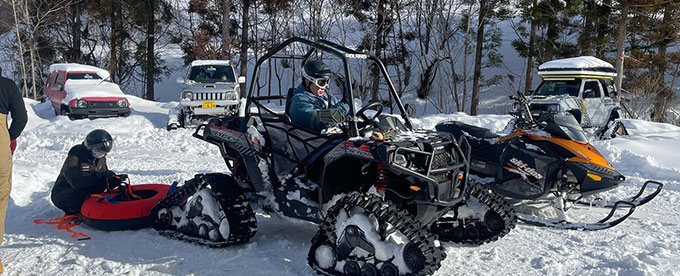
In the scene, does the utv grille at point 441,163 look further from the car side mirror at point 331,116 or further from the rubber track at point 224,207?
the rubber track at point 224,207

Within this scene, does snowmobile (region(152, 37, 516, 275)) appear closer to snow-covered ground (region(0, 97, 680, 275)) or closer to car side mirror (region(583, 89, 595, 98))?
snow-covered ground (region(0, 97, 680, 275))

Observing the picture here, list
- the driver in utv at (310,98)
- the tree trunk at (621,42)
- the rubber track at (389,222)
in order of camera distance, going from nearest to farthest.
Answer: the rubber track at (389,222) → the driver in utv at (310,98) → the tree trunk at (621,42)

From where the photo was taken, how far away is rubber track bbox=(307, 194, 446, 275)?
3941mm

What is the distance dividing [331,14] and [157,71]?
11477 mm

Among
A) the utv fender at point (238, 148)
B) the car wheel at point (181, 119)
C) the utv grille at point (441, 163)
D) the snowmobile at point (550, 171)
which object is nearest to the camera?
the utv grille at point (441, 163)

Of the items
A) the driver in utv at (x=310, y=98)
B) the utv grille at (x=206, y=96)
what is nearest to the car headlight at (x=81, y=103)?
the utv grille at (x=206, y=96)

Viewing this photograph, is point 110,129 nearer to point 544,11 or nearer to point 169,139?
point 169,139

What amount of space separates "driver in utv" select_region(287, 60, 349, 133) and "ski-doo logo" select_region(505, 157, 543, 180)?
2329mm

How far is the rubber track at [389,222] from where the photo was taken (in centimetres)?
394

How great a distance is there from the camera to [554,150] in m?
6.21

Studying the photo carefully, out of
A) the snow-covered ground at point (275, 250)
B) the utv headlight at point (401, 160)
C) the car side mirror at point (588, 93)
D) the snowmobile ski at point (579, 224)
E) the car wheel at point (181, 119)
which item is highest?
the car side mirror at point (588, 93)

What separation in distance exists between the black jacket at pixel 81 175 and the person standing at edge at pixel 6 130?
0.96m

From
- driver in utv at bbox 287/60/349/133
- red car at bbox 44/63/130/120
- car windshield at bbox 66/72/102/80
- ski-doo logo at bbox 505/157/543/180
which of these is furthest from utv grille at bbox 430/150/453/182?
car windshield at bbox 66/72/102/80

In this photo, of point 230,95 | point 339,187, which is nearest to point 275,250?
point 339,187
